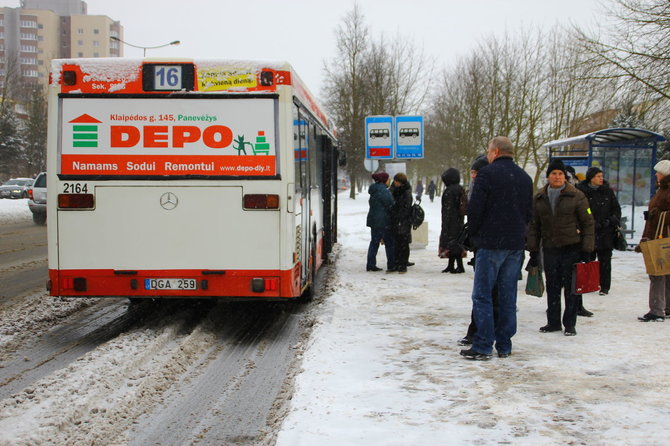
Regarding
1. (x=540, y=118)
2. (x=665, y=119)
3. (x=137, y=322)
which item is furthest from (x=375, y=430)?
(x=540, y=118)

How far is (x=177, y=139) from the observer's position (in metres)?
7.15

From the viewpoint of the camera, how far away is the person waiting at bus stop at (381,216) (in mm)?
12367

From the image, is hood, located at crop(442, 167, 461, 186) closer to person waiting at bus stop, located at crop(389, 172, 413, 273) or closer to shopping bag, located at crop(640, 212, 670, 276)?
person waiting at bus stop, located at crop(389, 172, 413, 273)

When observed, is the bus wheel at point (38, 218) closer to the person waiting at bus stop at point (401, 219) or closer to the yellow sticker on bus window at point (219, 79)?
the person waiting at bus stop at point (401, 219)

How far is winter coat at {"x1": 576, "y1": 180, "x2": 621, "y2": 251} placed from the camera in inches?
377

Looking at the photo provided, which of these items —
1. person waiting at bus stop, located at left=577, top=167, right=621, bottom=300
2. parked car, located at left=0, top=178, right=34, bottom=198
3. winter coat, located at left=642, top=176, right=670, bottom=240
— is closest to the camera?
winter coat, located at left=642, top=176, right=670, bottom=240

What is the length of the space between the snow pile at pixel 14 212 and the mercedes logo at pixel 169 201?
22.2 m

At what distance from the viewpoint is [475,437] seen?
4.25 metres

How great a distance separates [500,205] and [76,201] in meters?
4.33

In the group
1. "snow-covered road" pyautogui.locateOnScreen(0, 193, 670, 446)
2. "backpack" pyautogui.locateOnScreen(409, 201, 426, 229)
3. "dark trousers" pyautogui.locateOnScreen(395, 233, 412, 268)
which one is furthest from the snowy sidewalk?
"dark trousers" pyautogui.locateOnScreen(395, 233, 412, 268)

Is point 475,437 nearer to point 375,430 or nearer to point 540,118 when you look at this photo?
point 375,430

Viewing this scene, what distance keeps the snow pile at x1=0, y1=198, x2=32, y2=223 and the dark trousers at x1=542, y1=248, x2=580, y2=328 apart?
79.6 ft

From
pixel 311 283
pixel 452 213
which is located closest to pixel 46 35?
pixel 452 213

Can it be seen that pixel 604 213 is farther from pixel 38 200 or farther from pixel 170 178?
pixel 38 200
